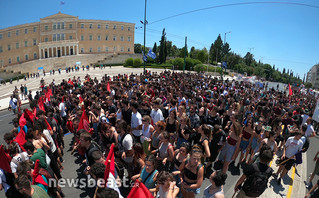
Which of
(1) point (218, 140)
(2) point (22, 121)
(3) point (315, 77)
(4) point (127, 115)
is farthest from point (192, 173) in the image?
(3) point (315, 77)

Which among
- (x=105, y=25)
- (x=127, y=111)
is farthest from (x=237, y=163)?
(x=105, y=25)

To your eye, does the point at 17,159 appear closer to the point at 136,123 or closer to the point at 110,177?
the point at 110,177

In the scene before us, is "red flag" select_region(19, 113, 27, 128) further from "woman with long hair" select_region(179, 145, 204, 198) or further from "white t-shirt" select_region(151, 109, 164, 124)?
"woman with long hair" select_region(179, 145, 204, 198)

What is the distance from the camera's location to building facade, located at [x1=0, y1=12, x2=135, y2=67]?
56.7m

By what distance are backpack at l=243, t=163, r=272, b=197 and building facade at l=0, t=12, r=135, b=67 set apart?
6683cm

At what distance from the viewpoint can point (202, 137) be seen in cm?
468

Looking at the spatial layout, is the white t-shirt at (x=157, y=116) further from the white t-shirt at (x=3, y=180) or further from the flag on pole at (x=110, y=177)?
the white t-shirt at (x=3, y=180)

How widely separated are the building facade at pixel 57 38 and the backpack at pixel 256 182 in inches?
2631

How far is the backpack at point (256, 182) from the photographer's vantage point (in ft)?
10.7

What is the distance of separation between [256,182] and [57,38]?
232 feet

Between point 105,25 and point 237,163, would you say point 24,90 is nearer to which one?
point 237,163

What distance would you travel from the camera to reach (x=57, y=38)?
199 feet

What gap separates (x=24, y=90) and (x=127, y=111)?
67.2ft

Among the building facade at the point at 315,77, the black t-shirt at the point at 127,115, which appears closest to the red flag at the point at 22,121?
the black t-shirt at the point at 127,115
